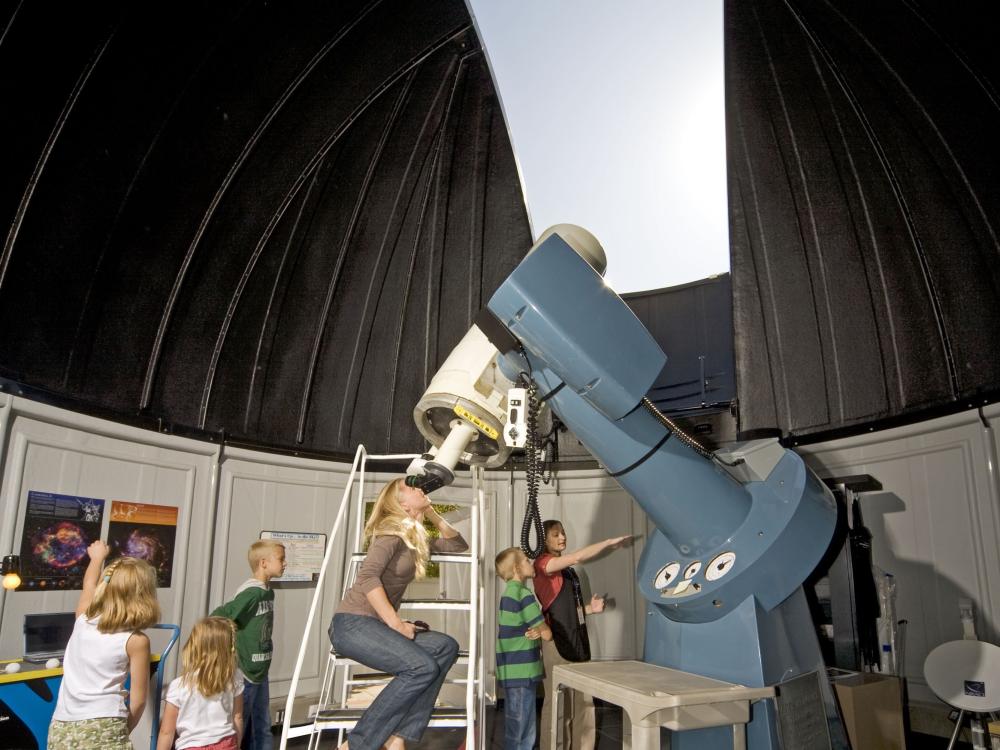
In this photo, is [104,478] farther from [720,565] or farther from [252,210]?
[720,565]

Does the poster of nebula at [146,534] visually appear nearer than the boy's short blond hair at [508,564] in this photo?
No

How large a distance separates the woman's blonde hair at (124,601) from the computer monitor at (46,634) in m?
1.81

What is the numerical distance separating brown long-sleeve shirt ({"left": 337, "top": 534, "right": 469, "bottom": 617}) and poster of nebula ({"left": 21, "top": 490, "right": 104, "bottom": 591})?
2.78 meters

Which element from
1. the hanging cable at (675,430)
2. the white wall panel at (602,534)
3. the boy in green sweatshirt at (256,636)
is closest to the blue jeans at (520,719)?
Result: the boy in green sweatshirt at (256,636)

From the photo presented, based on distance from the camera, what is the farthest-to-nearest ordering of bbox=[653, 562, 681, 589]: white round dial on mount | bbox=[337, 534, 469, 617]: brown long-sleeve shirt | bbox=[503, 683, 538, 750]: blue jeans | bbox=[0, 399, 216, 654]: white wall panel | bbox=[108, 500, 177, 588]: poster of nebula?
bbox=[108, 500, 177, 588]: poster of nebula < bbox=[0, 399, 216, 654]: white wall panel < bbox=[503, 683, 538, 750]: blue jeans < bbox=[337, 534, 469, 617]: brown long-sleeve shirt < bbox=[653, 562, 681, 589]: white round dial on mount

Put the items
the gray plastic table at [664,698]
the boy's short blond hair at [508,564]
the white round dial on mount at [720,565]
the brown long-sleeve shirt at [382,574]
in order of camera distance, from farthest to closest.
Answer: the boy's short blond hair at [508,564] < the brown long-sleeve shirt at [382,574] < the white round dial on mount at [720,565] < the gray plastic table at [664,698]

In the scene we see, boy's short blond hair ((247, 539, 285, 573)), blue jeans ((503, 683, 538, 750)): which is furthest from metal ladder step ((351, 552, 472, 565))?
blue jeans ((503, 683, 538, 750))

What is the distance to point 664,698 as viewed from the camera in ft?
7.00

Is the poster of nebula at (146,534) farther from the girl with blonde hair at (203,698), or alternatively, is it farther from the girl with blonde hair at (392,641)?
the girl with blonde hair at (392,641)

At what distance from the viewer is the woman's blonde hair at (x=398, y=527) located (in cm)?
342

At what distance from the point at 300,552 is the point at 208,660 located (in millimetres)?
3196

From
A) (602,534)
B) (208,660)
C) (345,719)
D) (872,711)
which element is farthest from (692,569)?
(602,534)

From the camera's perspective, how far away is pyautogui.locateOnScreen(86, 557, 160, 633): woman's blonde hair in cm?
307

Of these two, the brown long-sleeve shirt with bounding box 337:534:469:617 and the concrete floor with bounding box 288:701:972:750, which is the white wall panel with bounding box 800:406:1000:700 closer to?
the concrete floor with bounding box 288:701:972:750
